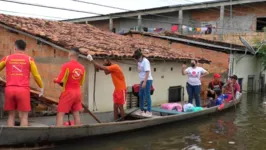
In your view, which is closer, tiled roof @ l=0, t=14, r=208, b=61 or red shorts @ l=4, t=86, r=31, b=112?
red shorts @ l=4, t=86, r=31, b=112

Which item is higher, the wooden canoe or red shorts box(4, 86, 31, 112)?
red shorts box(4, 86, 31, 112)

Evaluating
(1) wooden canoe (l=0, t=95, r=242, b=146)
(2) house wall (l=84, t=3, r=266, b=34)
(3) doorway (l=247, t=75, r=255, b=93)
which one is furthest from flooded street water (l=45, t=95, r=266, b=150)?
(2) house wall (l=84, t=3, r=266, b=34)

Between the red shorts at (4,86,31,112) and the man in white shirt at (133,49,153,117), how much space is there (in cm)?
353

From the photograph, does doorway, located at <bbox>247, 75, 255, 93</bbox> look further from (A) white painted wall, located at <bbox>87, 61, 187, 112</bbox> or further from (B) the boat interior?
(B) the boat interior

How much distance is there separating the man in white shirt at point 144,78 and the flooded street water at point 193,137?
778 millimetres

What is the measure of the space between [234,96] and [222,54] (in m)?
5.72

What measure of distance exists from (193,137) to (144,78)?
2.14 metres

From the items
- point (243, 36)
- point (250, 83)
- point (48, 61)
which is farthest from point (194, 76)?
point (243, 36)

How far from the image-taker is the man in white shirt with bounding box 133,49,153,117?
923 centimetres

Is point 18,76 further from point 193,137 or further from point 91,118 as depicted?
point 193,137

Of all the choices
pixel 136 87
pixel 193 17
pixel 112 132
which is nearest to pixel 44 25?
pixel 136 87

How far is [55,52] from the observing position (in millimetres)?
10930

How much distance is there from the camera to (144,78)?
30.8 ft

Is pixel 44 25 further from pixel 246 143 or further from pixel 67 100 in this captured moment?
pixel 246 143
